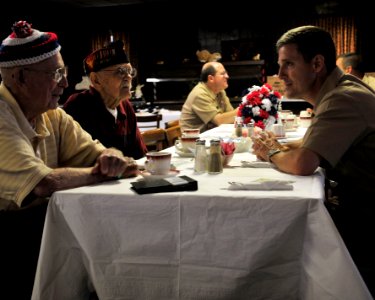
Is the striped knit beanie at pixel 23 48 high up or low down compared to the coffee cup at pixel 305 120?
up

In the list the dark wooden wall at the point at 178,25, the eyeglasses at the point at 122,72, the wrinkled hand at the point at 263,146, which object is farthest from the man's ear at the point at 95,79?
the dark wooden wall at the point at 178,25

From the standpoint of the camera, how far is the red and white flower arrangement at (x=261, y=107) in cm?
356

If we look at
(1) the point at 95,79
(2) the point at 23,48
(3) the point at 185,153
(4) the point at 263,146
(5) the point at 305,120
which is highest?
(2) the point at 23,48

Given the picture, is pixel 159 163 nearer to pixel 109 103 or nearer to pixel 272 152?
pixel 272 152

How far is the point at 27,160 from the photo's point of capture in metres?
1.69

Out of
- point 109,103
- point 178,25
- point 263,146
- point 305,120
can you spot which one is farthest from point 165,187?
point 178,25

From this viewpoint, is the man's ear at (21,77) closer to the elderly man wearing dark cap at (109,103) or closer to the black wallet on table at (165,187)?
the black wallet on table at (165,187)

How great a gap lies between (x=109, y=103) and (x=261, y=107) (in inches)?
47.7

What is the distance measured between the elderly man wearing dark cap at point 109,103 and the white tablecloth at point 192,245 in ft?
4.22

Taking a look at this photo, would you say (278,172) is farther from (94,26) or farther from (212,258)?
(94,26)

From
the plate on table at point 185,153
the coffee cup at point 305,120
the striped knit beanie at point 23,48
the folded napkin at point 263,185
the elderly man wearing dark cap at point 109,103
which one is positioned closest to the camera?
the folded napkin at point 263,185

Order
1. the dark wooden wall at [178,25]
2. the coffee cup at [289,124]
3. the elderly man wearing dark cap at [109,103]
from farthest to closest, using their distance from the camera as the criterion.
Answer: the dark wooden wall at [178,25]
the coffee cup at [289,124]
the elderly man wearing dark cap at [109,103]

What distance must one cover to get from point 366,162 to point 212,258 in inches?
31.7

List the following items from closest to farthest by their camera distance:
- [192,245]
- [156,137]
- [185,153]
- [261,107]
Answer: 1. [192,245]
2. [185,153]
3. [156,137]
4. [261,107]
